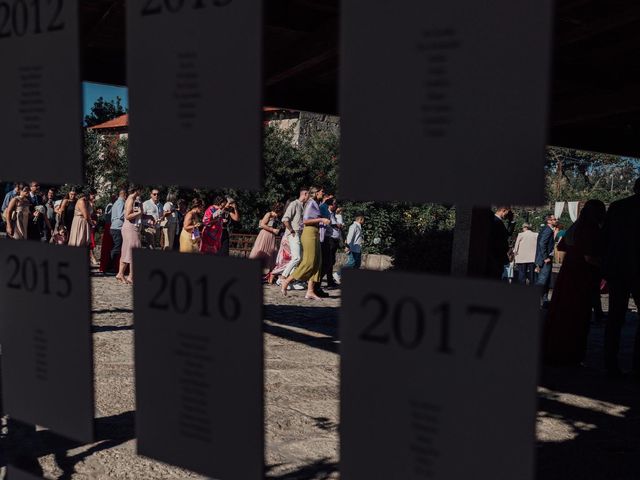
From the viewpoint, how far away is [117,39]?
13.3ft

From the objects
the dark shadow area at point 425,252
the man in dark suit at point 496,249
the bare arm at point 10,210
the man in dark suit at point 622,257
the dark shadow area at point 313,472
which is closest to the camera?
the dark shadow area at point 313,472

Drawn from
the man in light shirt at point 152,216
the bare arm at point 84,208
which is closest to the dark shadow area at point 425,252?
the bare arm at point 84,208

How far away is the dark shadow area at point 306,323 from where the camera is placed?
6371mm

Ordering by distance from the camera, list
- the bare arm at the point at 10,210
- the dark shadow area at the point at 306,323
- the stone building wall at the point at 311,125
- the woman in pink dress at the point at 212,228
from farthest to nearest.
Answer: the stone building wall at the point at 311,125 < the bare arm at the point at 10,210 < the woman in pink dress at the point at 212,228 < the dark shadow area at the point at 306,323

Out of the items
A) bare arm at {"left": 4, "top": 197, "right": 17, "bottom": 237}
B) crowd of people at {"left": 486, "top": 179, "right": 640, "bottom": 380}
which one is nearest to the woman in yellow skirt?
crowd of people at {"left": 486, "top": 179, "right": 640, "bottom": 380}

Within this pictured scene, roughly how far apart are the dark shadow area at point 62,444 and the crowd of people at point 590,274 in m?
2.92

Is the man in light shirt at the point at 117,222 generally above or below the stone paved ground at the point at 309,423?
above

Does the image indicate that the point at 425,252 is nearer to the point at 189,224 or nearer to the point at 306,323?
the point at 306,323

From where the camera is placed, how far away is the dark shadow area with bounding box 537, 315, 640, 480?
11.1ft

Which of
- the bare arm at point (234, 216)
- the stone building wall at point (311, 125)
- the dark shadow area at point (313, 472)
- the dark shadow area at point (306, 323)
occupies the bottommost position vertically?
the dark shadow area at point (306, 323)

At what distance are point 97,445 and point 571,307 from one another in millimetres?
3841

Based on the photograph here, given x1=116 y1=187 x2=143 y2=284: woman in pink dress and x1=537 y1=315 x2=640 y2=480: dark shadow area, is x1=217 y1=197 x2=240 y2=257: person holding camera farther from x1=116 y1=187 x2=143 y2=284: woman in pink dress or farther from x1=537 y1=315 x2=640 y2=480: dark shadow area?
x1=537 y1=315 x2=640 y2=480: dark shadow area

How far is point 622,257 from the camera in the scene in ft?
16.3

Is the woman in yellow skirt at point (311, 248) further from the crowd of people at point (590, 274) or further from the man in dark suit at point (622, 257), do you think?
the man in dark suit at point (622, 257)
